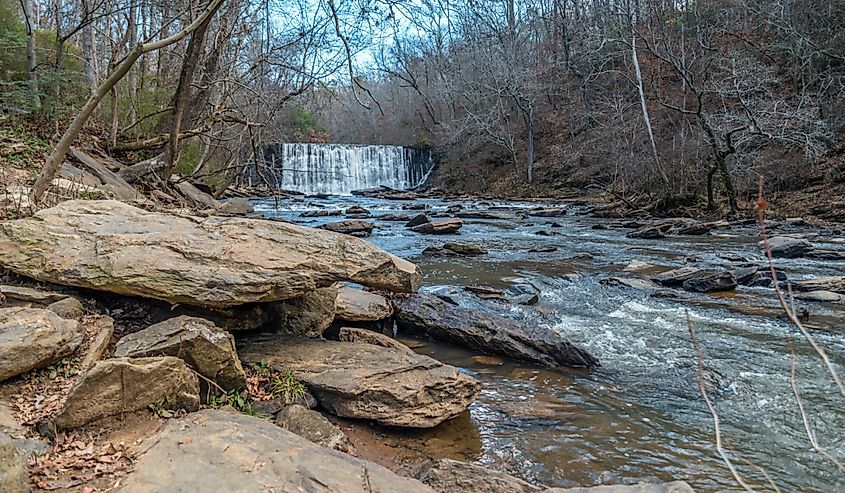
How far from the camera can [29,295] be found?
3.48 meters

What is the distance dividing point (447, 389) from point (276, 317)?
1.61m

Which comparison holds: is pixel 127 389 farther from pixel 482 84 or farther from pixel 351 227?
pixel 482 84

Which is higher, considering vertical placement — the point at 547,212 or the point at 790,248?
the point at 547,212

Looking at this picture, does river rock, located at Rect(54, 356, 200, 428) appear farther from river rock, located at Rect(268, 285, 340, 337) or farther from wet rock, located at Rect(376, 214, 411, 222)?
wet rock, located at Rect(376, 214, 411, 222)

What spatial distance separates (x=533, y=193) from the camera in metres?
27.6

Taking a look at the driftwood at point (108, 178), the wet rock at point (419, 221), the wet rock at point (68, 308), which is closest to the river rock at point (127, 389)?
the wet rock at point (68, 308)

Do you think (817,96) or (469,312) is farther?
(817,96)

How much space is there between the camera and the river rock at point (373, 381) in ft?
11.7

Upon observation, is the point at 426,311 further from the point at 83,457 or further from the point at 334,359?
the point at 83,457

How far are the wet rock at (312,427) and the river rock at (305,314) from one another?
1.23 metres

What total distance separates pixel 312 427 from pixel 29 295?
2.02 meters

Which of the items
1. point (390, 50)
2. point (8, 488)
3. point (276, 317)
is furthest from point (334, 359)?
point (390, 50)

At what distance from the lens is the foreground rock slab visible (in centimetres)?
216

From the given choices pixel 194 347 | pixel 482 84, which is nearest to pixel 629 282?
pixel 194 347
